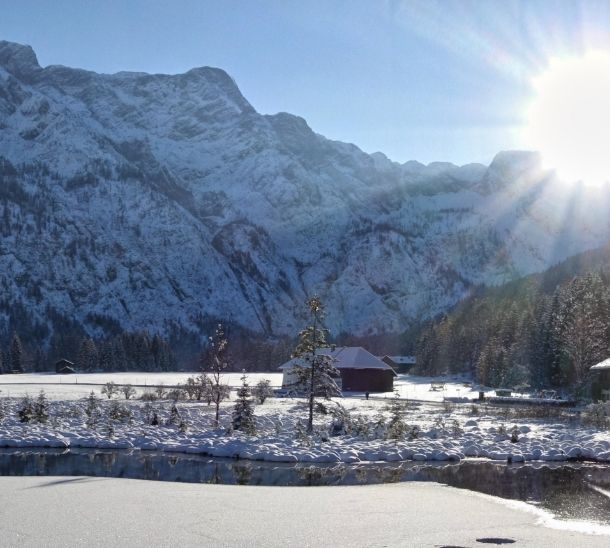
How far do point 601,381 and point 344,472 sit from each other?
130 ft

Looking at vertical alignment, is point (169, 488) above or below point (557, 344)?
below

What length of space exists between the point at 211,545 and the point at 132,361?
433 ft

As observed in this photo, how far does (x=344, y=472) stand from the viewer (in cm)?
2203

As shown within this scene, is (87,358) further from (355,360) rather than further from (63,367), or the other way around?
(355,360)

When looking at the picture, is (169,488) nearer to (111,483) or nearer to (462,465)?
(111,483)

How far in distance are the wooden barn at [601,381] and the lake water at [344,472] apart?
104ft

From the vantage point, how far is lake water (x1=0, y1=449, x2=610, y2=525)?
18562 millimetres

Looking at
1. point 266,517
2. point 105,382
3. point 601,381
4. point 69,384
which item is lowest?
point 69,384

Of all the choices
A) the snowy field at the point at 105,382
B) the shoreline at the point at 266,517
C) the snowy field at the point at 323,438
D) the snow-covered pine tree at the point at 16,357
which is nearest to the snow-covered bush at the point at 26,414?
the snowy field at the point at 323,438

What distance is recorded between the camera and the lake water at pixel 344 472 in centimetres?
1856

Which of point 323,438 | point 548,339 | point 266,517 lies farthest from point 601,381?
point 266,517

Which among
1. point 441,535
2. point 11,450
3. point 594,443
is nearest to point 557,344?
point 594,443

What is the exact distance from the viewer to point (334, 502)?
54.0ft

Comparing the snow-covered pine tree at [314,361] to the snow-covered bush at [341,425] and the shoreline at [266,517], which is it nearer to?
the snow-covered bush at [341,425]
